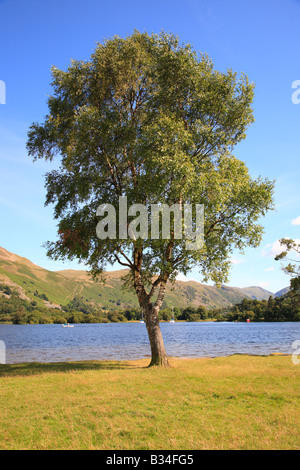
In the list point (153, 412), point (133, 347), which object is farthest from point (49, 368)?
point (133, 347)

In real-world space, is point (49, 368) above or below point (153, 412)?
below

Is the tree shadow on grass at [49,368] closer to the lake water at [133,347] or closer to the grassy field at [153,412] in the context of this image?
the grassy field at [153,412]

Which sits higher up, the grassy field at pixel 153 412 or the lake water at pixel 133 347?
the grassy field at pixel 153 412

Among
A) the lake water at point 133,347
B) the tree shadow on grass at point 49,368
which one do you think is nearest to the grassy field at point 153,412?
the tree shadow on grass at point 49,368

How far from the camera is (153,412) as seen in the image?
1257cm

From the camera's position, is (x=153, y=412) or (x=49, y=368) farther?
(x=49, y=368)

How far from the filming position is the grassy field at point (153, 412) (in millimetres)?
9789

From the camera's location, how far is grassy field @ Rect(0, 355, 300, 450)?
979 centimetres

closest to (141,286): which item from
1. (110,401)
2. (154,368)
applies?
(154,368)

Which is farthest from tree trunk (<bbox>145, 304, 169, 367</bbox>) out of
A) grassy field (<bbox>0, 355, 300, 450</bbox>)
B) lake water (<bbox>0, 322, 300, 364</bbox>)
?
lake water (<bbox>0, 322, 300, 364</bbox>)

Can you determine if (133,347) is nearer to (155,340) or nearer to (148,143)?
(155,340)

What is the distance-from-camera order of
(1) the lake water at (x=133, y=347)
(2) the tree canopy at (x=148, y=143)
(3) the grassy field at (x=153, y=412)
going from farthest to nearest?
(1) the lake water at (x=133, y=347) → (2) the tree canopy at (x=148, y=143) → (3) the grassy field at (x=153, y=412)

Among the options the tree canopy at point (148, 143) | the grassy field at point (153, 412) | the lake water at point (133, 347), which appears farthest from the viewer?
the lake water at point (133, 347)

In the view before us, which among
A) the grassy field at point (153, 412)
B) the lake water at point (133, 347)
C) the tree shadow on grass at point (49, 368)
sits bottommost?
the lake water at point (133, 347)
